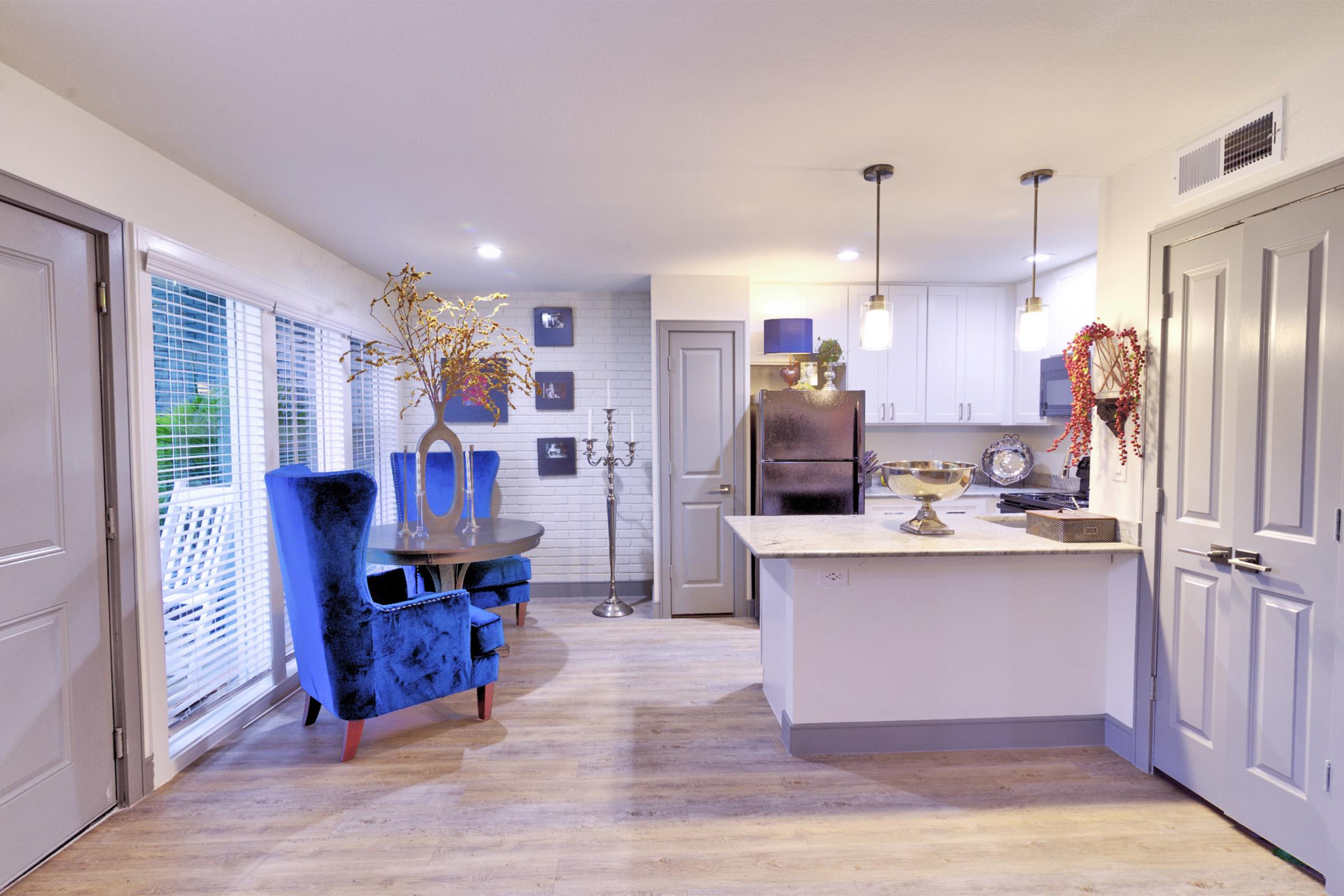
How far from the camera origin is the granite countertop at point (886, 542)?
7.64ft

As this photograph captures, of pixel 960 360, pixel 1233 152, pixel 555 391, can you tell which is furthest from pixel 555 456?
pixel 1233 152

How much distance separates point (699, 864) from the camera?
6.19 ft

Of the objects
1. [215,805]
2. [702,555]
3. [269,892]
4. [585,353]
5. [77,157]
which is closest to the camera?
[269,892]

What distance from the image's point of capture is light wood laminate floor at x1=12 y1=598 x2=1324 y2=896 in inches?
71.8

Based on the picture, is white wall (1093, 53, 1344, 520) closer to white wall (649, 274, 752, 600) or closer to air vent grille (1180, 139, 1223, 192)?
air vent grille (1180, 139, 1223, 192)

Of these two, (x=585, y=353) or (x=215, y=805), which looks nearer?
(x=215, y=805)

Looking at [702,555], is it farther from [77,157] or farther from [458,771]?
[77,157]

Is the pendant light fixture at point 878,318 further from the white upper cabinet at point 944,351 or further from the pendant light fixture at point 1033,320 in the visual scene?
the white upper cabinet at point 944,351

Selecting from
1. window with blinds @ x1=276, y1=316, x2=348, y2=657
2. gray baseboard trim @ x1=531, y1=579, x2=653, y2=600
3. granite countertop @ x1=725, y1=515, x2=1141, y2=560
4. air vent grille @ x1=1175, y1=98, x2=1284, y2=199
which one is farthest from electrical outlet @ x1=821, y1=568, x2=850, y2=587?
gray baseboard trim @ x1=531, y1=579, x2=653, y2=600

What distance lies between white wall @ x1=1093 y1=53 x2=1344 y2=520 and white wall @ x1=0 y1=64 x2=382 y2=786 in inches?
143

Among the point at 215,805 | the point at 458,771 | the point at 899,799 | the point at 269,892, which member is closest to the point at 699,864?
the point at 899,799

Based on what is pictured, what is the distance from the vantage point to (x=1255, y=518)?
6.55ft

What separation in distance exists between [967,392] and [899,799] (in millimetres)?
3145

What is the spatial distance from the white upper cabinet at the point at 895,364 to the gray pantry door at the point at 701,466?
883 mm
